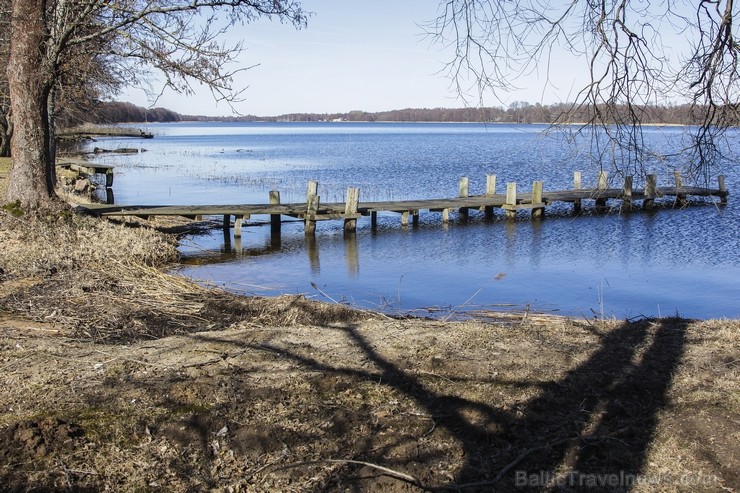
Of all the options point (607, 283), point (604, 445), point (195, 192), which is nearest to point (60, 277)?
point (604, 445)

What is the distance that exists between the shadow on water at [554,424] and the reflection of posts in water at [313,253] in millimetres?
9657

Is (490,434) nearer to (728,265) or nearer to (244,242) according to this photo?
(728,265)

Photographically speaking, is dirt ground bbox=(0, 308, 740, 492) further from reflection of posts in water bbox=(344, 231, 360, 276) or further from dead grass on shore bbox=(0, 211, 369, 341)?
reflection of posts in water bbox=(344, 231, 360, 276)

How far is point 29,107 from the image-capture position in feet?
45.0

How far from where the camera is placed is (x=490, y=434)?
15.5 feet

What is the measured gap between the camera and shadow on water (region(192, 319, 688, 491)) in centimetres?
421

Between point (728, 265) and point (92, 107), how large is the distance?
22.5 metres

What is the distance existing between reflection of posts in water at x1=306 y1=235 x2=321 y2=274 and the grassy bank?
817cm

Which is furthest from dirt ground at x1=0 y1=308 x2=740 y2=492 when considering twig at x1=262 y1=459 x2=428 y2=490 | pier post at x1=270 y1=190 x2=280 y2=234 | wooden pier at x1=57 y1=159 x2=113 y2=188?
wooden pier at x1=57 y1=159 x2=113 y2=188

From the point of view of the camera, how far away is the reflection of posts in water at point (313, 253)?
1612 cm

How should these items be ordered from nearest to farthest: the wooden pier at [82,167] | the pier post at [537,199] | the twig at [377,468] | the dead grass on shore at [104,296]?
the twig at [377,468], the dead grass on shore at [104,296], the pier post at [537,199], the wooden pier at [82,167]

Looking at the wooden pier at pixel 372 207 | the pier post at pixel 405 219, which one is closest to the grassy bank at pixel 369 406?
the wooden pier at pixel 372 207

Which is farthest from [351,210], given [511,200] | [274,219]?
[511,200]

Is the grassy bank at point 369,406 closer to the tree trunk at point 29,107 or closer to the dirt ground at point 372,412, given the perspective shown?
the dirt ground at point 372,412
